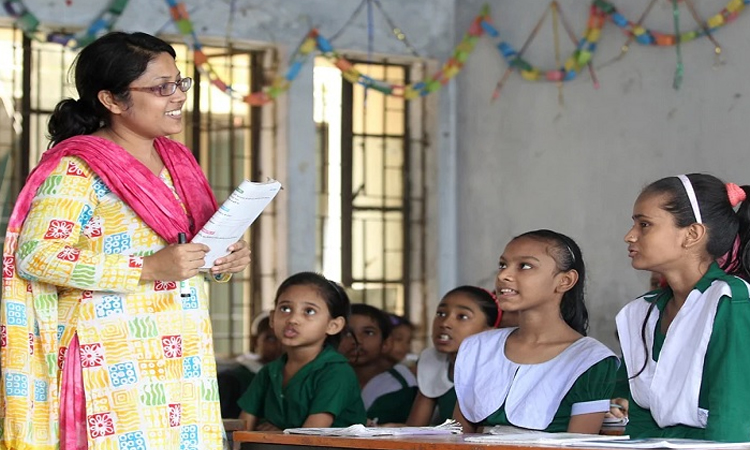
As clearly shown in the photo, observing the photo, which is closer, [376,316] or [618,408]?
[618,408]

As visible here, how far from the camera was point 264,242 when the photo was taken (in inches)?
249

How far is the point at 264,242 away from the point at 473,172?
116 cm

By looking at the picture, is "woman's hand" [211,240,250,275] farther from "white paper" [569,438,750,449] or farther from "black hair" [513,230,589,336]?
"black hair" [513,230,589,336]

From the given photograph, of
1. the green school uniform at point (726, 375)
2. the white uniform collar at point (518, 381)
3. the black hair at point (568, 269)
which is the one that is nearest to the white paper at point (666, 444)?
the green school uniform at point (726, 375)

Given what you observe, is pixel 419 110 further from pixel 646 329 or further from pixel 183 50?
pixel 646 329

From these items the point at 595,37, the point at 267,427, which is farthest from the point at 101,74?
the point at 595,37

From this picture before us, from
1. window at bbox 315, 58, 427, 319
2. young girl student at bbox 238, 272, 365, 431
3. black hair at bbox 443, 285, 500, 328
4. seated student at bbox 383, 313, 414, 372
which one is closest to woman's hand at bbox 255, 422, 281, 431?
young girl student at bbox 238, 272, 365, 431

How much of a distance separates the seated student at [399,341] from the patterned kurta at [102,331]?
8.99 feet

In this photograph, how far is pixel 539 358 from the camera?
3529 millimetres

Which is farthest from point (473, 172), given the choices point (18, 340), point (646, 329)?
point (18, 340)

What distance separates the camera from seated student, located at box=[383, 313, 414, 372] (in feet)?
18.1

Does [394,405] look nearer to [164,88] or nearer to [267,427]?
[267,427]

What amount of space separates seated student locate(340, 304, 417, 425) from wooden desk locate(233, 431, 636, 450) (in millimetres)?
1738

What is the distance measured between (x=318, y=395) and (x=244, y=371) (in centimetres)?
152
